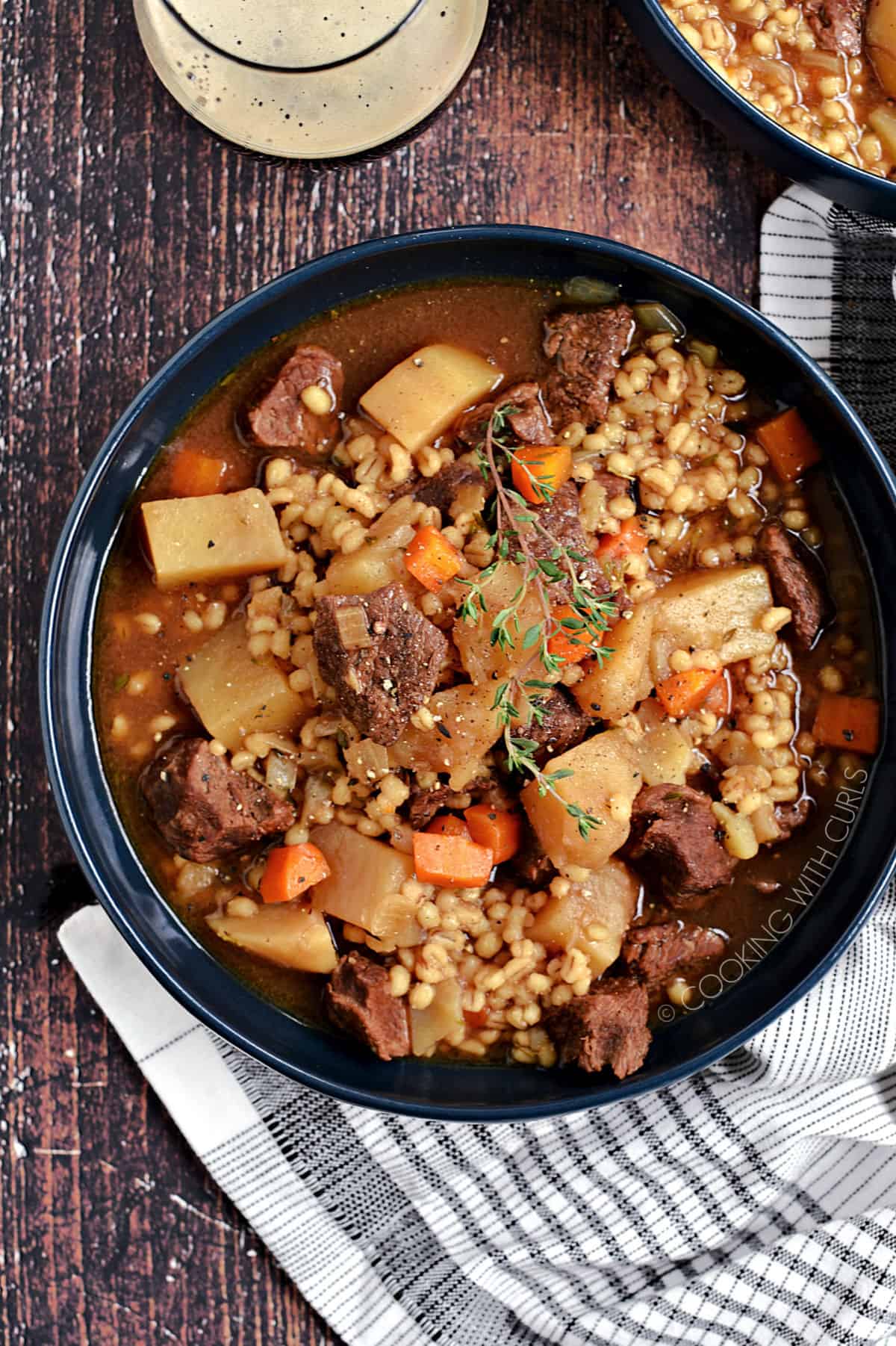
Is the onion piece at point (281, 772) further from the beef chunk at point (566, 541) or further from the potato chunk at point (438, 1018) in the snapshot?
the beef chunk at point (566, 541)

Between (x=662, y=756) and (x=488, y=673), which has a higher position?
(x=488, y=673)

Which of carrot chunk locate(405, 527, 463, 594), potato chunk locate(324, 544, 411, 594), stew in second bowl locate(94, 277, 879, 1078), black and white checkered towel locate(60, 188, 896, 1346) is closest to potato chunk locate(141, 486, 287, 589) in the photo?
stew in second bowl locate(94, 277, 879, 1078)

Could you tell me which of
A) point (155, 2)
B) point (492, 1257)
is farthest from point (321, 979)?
point (155, 2)

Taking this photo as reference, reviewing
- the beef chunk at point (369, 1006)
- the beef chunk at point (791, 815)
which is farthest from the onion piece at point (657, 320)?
the beef chunk at point (369, 1006)

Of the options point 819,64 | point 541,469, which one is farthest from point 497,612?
point 819,64

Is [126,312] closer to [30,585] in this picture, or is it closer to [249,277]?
[249,277]

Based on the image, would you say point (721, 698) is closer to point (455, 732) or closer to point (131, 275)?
point (455, 732)

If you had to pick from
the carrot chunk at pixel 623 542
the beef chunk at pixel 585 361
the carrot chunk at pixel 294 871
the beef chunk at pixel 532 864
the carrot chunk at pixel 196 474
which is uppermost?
the beef chunk at pixel 585 361
